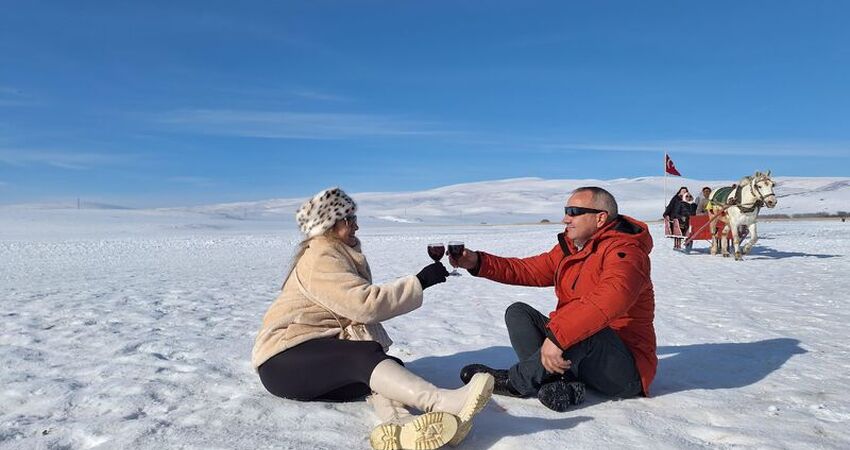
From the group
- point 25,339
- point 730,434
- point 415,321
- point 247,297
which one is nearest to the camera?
point 730,434

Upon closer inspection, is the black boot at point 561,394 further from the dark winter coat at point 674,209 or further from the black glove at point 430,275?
the dark winter coat at point 674,209

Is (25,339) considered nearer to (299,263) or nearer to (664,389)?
(299,263)

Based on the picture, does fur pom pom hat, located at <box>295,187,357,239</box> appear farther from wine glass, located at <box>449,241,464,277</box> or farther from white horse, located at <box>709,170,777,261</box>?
white horse, located at <box>709,170,777,261</box>

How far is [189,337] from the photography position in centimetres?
525

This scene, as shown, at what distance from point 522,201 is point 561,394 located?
83969mm

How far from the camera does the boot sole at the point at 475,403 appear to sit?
8.65 ft

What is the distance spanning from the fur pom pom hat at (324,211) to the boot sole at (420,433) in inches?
44.6

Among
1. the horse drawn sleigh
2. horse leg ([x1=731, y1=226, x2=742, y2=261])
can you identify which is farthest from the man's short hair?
horse leg ([x1=731, y1=226, x2=742, y2=261])

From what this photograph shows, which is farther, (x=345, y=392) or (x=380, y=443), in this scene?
(x=345, y=392)

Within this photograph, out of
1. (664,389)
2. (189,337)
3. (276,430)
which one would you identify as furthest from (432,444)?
(189,337)

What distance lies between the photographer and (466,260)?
157 inches

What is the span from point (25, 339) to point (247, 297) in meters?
3.08

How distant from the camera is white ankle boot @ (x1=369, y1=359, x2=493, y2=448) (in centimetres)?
264

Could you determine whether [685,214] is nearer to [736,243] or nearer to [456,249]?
[736,243]
